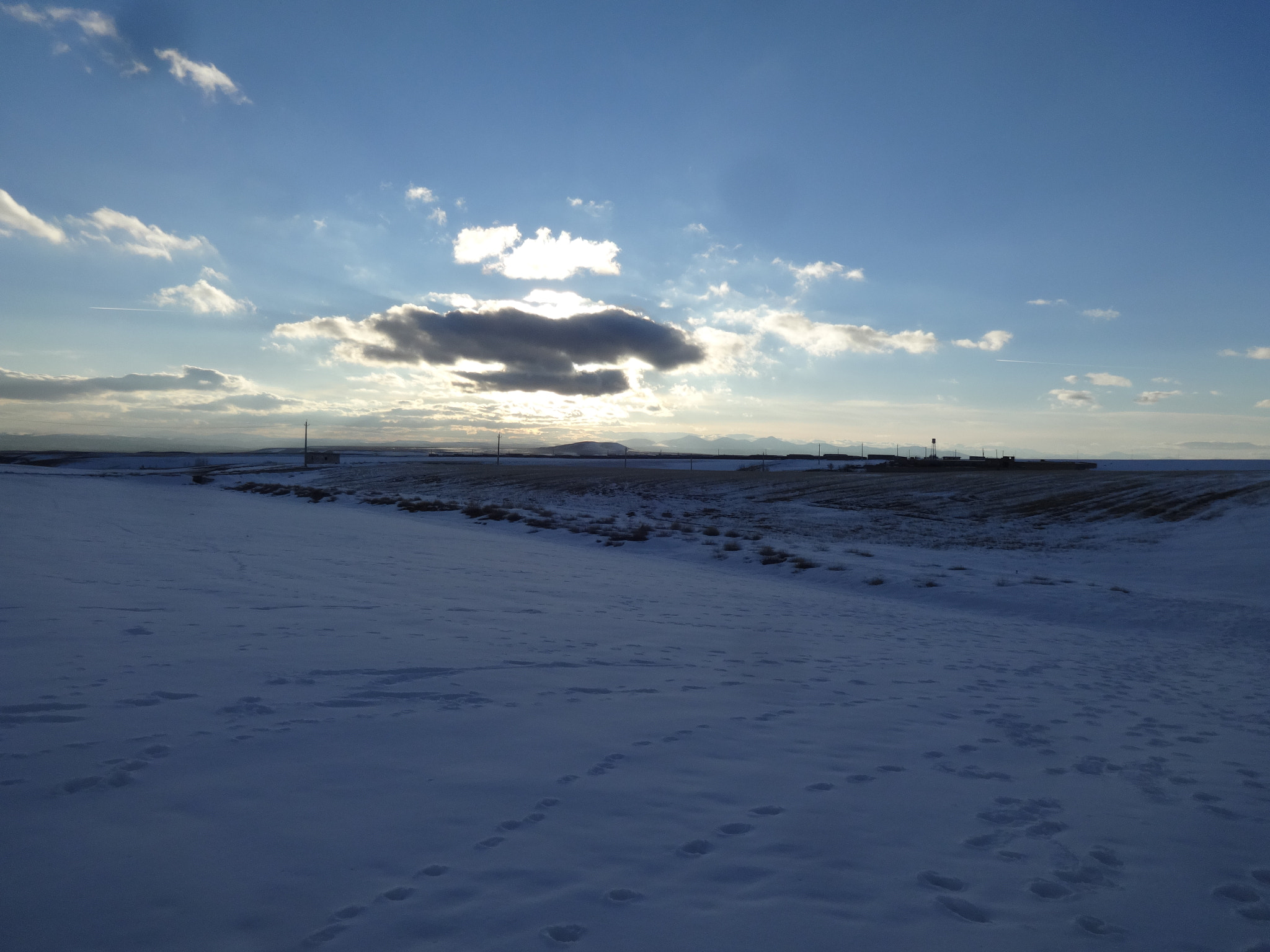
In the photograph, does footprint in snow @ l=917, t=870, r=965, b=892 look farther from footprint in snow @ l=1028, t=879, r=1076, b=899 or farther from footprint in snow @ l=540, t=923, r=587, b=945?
footprint in snow @ l=540, t=923, r=587, b=945

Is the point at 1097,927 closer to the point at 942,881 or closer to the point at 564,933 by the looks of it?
the point at 942,881

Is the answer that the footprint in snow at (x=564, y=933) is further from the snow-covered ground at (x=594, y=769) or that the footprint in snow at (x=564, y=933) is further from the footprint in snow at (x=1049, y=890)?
the footprint in snow at (x=1049, y=890)

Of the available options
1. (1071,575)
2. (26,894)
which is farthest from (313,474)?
(26,894)

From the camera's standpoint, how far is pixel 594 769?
437 cm

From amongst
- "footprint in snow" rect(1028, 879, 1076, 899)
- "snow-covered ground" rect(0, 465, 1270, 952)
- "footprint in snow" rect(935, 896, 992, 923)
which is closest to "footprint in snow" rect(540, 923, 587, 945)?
"snow-covered ground" rect(0, 465, 1270, 952)

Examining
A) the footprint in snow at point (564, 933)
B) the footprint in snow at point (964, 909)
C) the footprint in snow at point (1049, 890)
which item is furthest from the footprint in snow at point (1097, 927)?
the footprint in snow at point (564, 933)

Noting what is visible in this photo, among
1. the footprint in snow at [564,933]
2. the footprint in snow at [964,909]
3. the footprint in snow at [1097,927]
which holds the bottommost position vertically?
the footprint in snow at [1097,927]

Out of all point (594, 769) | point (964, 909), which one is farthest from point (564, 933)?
point (964, 909)

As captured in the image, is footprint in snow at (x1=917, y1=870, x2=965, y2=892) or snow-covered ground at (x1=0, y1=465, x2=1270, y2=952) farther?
footprint in snow at (x1=917, y1=870, x2=965, y2=892)

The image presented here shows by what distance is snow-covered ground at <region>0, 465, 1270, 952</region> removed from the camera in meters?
→ 2.95

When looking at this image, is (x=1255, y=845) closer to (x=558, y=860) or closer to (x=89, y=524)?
(x=558, y=860)

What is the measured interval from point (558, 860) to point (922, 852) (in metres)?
2.04

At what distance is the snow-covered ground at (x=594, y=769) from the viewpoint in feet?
9.68

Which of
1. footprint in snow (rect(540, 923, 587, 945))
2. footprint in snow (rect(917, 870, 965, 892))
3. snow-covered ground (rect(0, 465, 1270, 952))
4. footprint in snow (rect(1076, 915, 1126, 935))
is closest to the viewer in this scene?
footprint in snow (rect(540, 923, 587, 945))
